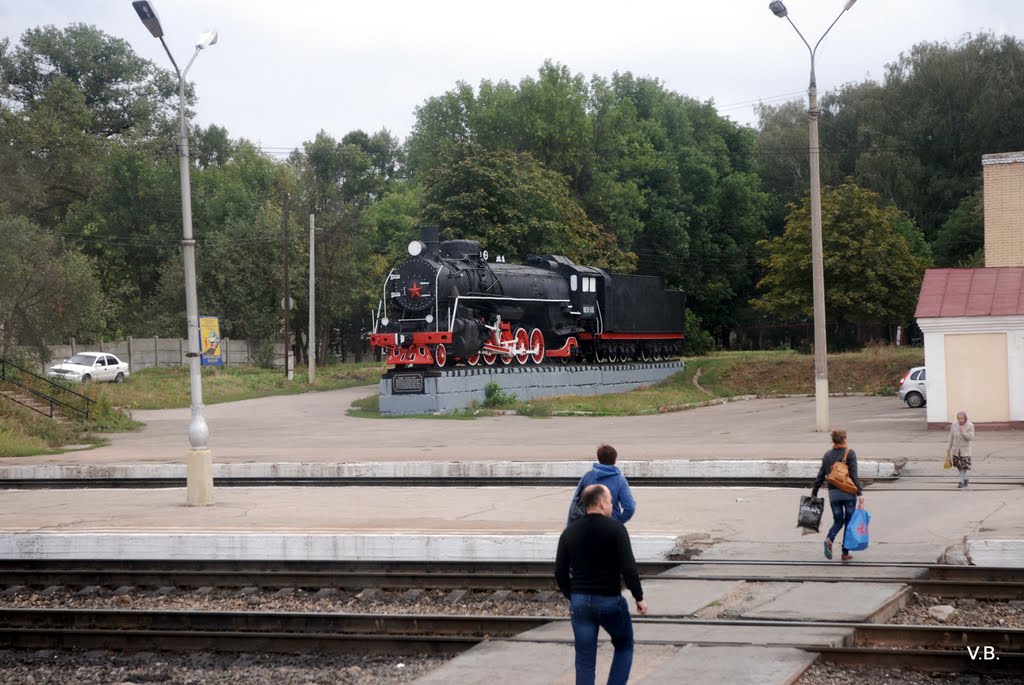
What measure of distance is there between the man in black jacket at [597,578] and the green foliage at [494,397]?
29819 millimetres

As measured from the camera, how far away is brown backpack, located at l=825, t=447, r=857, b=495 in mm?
11758

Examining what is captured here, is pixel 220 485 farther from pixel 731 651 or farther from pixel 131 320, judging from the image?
pixel 131 320

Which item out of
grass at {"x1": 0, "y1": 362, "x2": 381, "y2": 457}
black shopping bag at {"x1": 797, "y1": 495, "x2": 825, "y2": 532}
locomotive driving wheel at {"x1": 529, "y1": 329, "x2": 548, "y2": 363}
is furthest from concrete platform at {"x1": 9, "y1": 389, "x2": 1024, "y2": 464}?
black shopping bag at {"x1": 797, "y1": 495, "x2": 825, "y2": 532}

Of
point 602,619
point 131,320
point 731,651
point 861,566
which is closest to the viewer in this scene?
point 602,619

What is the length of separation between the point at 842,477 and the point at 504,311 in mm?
28417

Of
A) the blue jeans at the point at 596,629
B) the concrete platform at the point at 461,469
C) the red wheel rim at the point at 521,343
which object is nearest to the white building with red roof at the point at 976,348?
the concrete platform at the point at 461,469

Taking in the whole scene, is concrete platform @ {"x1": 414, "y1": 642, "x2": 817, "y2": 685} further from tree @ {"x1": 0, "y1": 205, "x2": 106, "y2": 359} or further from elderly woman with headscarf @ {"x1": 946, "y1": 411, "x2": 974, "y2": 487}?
tree @ {"x1": 0, "y1": 205, "x2": 106, "y2": 359}

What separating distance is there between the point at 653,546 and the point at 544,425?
1837 cm

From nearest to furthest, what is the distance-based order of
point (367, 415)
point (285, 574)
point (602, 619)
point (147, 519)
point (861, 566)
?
1. point (602, 619)
2. point (861, 566)
3. point (285, 574)
4. point (147, 519)
5. point (367, 415)

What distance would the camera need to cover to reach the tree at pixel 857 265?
4881 centimetres

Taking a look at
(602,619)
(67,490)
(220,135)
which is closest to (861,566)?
(602,619)

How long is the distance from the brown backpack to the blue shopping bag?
253mm

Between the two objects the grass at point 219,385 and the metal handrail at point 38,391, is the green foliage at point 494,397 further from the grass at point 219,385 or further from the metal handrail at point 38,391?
the grass at point 219,385

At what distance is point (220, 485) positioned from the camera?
2166cm
